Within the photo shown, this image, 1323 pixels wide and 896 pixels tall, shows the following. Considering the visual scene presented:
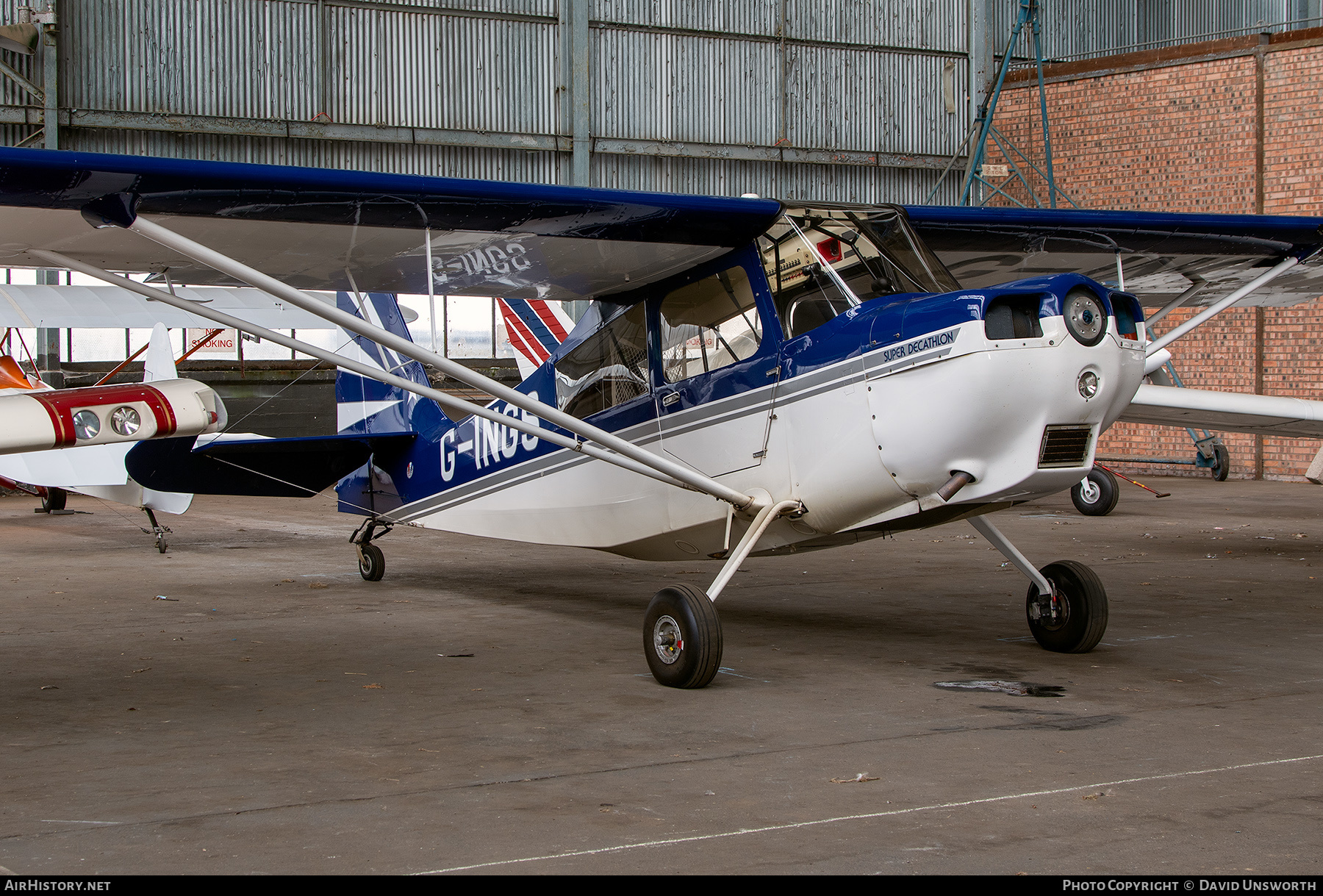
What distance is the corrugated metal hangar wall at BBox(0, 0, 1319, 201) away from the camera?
21734 millimetres

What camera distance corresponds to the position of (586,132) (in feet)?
78.7

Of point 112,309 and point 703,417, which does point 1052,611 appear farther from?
point 112,309

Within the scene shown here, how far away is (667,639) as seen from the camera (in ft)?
19.7

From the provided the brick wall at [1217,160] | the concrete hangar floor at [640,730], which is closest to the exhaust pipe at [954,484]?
the concrete hangar floor at [640,730]

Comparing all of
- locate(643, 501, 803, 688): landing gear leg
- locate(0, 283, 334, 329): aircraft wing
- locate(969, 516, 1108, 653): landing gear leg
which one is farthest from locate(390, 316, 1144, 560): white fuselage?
locate(0, 283, 334, 329): aircraft wing

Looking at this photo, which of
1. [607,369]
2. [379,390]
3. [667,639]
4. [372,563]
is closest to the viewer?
[667,639]

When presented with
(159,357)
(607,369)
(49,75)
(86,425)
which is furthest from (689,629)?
(49,75)

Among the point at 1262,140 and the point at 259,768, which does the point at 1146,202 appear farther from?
the point at 259,768

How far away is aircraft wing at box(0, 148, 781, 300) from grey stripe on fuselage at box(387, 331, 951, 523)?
2.92 feet

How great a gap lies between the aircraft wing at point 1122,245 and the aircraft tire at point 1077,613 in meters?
2.16

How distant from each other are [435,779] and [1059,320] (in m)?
3.26

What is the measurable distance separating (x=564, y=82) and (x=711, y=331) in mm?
18517

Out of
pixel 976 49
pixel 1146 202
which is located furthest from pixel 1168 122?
pixel 976 49
